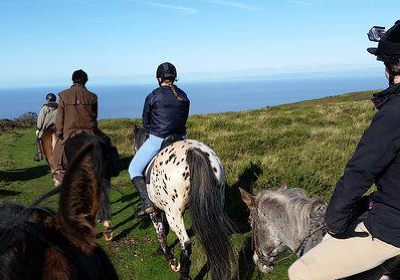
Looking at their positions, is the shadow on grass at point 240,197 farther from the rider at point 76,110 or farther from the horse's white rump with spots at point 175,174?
the rider at point 76,110

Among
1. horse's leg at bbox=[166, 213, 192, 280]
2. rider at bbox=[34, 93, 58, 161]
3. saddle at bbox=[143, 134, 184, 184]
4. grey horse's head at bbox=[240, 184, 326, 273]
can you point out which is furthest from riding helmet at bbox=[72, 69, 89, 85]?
grey horse's head at bbox=[240, 184, 326, 273]

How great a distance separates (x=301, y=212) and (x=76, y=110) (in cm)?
530

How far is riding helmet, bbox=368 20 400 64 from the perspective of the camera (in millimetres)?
2645

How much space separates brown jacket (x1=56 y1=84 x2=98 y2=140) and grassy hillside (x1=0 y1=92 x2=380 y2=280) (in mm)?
1667

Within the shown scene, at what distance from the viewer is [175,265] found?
22.6 ft

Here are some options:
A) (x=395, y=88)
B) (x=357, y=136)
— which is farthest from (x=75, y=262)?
(x=357, y=136)

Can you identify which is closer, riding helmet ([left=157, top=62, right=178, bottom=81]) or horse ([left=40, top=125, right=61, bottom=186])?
riding helmet ([left=157, top=62, right=178, bottom=81])

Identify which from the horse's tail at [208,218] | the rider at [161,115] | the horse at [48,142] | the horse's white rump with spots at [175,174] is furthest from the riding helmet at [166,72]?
the horse at [48,142]

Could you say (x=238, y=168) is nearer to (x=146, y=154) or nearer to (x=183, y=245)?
(x=146, y=154)

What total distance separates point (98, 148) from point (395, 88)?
205 cm

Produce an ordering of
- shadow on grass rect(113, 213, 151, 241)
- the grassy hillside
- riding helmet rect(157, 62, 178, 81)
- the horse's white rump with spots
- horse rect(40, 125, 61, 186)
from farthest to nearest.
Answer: horse rect(40, 125, 61, 186)
shadow on grass rect(113, 213, 151, 241)
the grassy hillside
riding helmet rect(157, 62, 178, 81)
the horse's white rump with spots

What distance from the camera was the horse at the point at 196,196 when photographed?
589 cm

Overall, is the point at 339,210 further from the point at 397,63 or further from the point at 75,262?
the point at 75,262

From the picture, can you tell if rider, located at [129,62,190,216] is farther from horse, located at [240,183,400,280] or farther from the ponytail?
horse, located at [240,183,400,280]
